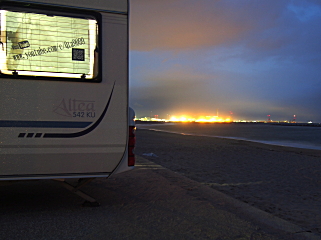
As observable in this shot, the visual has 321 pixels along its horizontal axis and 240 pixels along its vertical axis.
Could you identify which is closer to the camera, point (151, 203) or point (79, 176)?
point (79, 176)

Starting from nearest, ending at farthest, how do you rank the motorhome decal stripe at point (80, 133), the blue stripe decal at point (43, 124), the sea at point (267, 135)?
1. the blue stripe decal at point (43, 124)
2. the motorhome decal stripe at point (80, 133)
3. the sea at point (267, 135)

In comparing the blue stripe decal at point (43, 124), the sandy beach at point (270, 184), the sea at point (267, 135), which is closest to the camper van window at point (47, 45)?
the blue stripe decal at point (43, 124)

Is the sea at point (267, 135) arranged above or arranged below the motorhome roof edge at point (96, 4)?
below

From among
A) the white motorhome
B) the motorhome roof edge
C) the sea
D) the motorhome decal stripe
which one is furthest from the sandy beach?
the sea

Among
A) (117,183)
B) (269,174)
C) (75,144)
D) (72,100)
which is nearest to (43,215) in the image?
(75,144)

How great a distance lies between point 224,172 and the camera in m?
9.53

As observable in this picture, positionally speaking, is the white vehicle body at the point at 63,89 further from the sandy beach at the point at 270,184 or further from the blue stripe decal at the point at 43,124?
the sandy beach at the point at 270,184

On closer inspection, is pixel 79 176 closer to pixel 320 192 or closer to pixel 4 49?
pixel 4 49

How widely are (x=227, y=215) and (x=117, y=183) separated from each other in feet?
10.5

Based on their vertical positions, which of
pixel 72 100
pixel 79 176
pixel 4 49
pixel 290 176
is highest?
pixel 4 49

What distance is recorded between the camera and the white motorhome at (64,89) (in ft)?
12.9

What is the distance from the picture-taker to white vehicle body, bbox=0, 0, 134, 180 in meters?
3.94

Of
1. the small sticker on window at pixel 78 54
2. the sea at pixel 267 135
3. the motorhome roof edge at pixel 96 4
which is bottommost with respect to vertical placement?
the sea at pixel 267 135

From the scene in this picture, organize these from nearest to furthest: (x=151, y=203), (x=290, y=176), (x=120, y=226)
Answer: (x=120, y=226), (x=151, y=203), (x=290, y=176)
